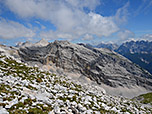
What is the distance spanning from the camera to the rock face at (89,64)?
142512 millimetres

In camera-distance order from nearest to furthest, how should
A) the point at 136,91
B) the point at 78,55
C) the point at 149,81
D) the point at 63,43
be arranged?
the point at 136,91 → the point at 149,81 → the point at 78,55 → the point at 63,43

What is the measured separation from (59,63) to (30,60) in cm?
4189

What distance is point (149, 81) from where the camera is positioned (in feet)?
473

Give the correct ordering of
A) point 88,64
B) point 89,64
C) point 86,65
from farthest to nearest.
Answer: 1. point 86,65
2. point 88,64
3. point 89,64

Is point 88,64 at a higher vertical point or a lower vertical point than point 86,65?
higher

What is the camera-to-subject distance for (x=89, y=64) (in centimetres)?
15100

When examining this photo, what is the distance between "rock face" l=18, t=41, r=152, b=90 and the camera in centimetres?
14251

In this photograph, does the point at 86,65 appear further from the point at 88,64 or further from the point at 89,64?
the point at 89,64

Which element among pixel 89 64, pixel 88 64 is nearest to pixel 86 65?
pixel 88 64

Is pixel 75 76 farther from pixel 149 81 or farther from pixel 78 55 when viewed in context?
pixel 149 81

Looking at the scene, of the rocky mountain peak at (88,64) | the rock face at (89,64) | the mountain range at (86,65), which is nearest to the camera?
the mountain range at (86,65)

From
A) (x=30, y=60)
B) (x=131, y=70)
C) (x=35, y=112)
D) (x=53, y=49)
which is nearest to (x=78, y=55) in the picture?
(x=53, y=49)

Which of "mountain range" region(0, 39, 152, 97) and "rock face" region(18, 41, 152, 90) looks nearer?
"mountain range" region(0, 39, 152, 97)

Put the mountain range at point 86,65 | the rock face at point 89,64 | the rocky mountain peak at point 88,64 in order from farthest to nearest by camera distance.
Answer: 1. the rock face at point 89,64
2. the rocky mountain peak at point 88,64
3. the mountain range at point 86,65
